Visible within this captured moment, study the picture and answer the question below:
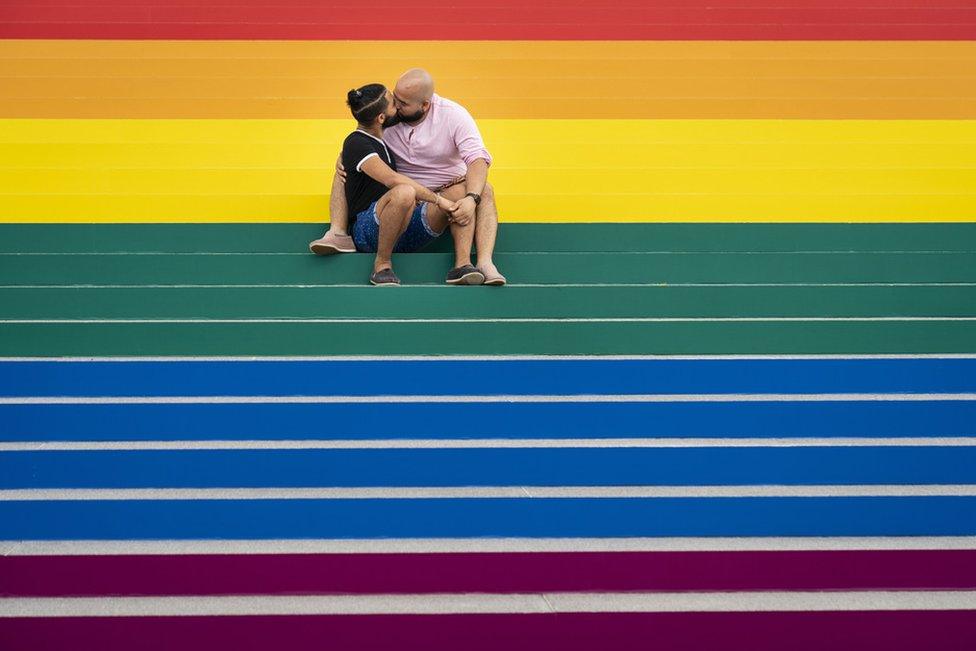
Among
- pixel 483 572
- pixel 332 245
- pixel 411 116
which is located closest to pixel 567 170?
pixel 411 116

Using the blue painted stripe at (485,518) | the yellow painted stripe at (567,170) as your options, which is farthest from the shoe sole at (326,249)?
the blue painted stripe at (485,518)

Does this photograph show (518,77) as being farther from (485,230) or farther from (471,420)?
(471,420)

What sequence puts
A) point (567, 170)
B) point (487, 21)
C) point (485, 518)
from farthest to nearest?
point (487, 21)
point (567, 170)
point (485, 518)

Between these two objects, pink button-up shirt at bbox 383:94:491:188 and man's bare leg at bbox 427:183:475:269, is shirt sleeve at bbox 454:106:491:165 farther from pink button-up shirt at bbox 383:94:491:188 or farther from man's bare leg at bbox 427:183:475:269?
man's bare leg at bbox 427:183:475:269

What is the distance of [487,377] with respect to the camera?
260 centimetres

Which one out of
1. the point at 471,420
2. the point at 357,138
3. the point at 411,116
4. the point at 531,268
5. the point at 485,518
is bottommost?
the point at 485,518

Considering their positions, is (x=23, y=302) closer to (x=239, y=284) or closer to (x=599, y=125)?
(x=239, y=284)

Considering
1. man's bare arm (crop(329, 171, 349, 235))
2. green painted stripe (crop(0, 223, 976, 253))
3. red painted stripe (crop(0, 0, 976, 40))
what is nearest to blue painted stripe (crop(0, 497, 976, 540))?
man's bare arm (crop(329, 171, 349, 235))

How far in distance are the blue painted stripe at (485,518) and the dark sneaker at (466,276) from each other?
96 centimetres

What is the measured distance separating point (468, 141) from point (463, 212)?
0.29 meters

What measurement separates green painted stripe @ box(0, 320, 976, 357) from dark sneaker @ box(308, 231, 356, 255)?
0.40 metres

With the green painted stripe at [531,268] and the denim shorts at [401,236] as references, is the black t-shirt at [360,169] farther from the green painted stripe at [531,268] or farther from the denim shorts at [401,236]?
the green painted stripe at [531,268]

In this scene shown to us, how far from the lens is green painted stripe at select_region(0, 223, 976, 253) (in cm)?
332

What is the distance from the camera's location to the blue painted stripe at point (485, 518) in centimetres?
211
